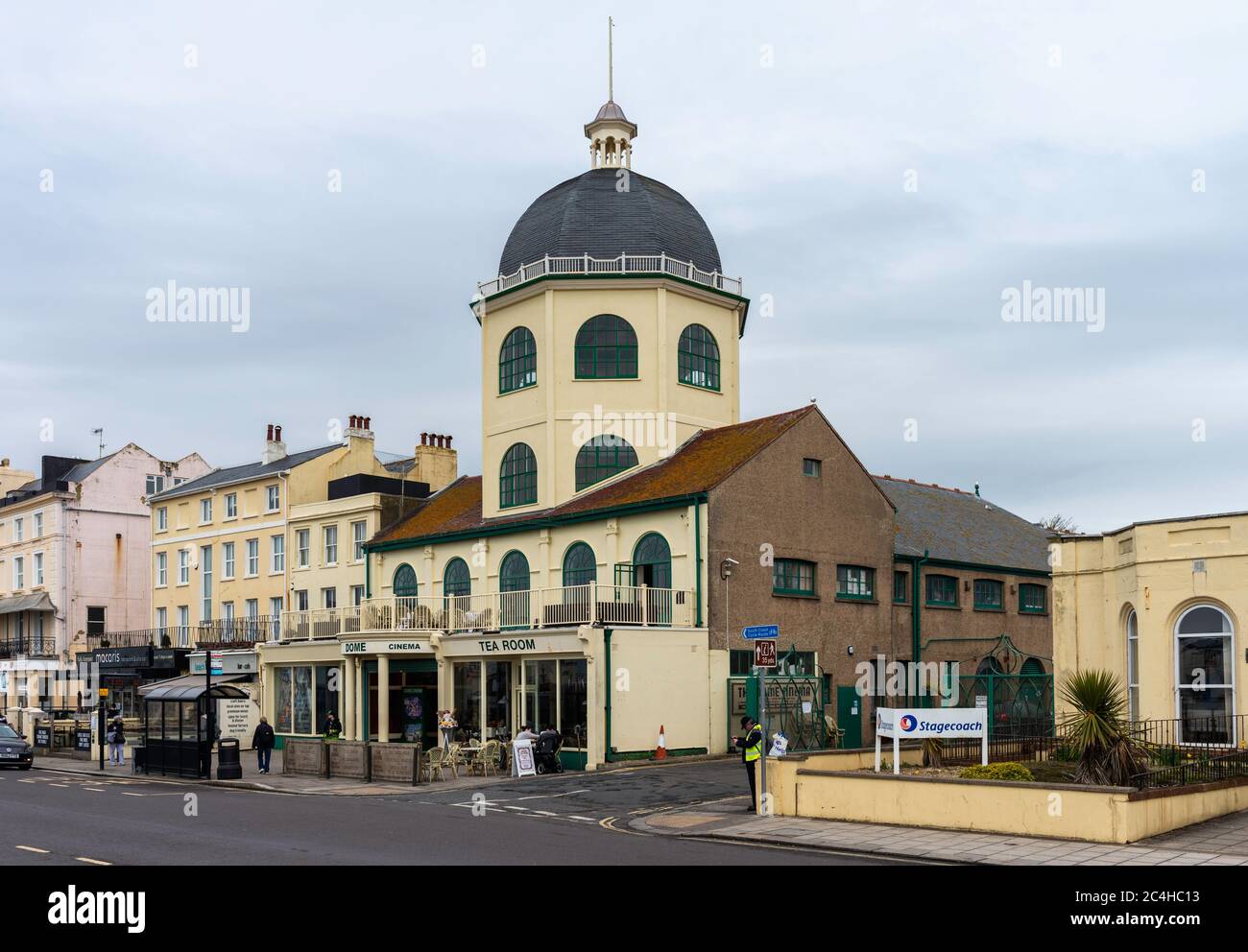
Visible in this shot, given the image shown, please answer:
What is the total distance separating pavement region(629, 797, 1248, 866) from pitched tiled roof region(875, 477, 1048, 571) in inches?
848

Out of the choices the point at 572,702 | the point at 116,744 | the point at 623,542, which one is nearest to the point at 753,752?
the point at 572,702

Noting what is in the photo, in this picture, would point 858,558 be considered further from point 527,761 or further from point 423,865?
point 423,865

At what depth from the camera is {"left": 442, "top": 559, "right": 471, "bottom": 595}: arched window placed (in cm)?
3975

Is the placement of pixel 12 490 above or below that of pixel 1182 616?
above

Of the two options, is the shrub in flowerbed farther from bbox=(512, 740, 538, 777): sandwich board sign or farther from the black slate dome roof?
the black slate dome roof

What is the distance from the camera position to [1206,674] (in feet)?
70.8

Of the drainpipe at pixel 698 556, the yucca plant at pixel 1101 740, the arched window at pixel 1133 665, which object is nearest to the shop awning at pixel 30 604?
the drainpipe at pixel 698 556

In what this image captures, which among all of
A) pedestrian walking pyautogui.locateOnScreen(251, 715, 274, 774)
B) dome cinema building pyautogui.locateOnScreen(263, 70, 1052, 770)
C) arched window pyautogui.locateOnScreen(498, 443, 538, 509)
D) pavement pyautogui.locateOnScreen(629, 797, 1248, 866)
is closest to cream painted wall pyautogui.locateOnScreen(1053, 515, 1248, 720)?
pavement pyautogui.locateOnScreen(629, 797, 1248, 866)

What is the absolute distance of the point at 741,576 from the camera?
110ft

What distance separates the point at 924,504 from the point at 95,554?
38994 millimetres

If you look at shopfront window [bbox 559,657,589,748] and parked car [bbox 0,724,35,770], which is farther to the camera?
parked car [bbox 0,724,35,770]
